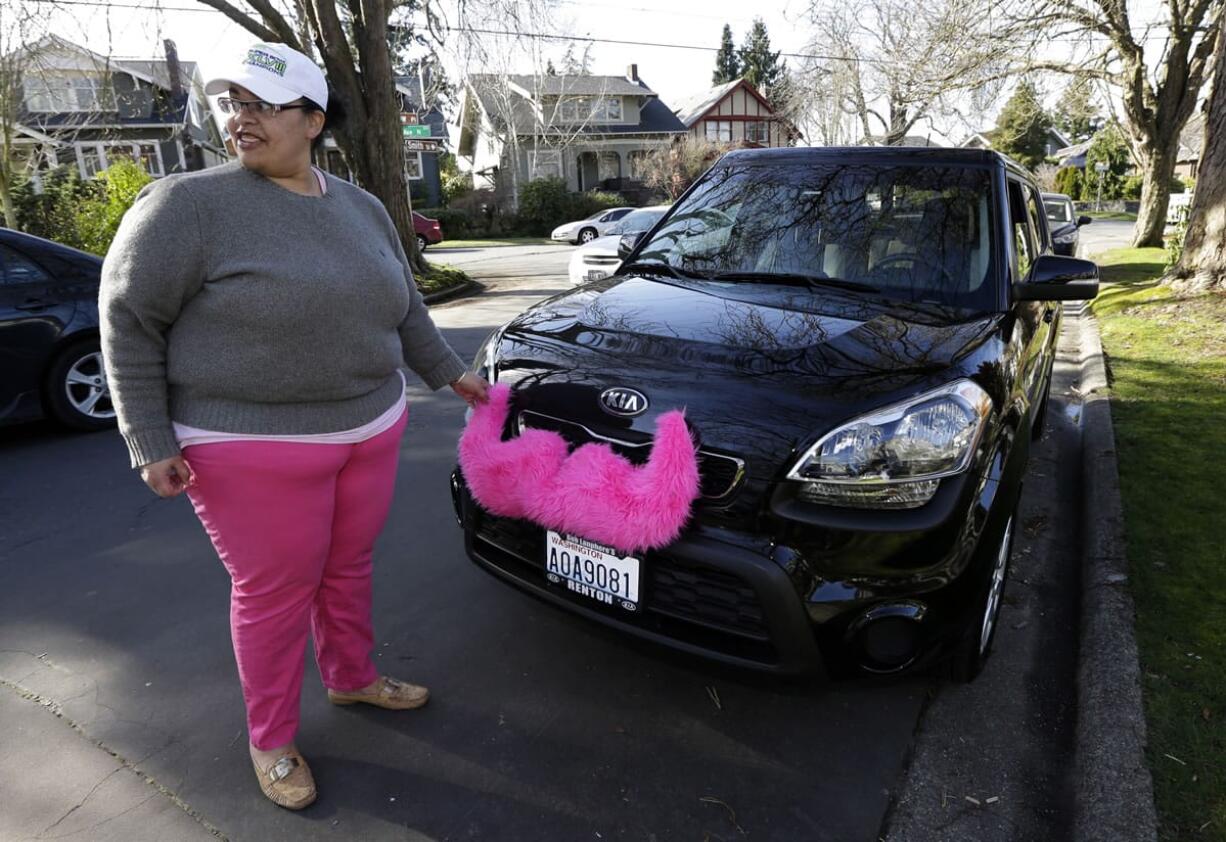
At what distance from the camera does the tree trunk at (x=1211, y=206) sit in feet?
27.9

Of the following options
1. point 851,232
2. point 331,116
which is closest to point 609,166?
point 851,232

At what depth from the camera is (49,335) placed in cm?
521

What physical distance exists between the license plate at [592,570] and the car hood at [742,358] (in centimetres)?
36

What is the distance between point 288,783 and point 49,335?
4.37 metres

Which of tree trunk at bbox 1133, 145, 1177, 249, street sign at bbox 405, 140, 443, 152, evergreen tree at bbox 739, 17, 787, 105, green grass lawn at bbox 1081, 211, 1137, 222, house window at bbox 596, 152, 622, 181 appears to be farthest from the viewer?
evergreen tree at bbox 739, 17, 787, 105

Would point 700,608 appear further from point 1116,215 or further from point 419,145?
point 1116,215

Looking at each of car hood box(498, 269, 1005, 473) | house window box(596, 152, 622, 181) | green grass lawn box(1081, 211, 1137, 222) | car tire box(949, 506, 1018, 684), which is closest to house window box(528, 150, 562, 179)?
house window box(596, 152, 622, 181)

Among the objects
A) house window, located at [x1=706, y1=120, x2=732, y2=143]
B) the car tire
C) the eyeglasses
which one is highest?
house window, located at [x1=706, y1=120, x2=732, y2=143]

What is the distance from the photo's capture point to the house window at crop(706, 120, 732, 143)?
161ft

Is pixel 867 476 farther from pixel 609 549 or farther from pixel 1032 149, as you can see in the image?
pixel 1032 149

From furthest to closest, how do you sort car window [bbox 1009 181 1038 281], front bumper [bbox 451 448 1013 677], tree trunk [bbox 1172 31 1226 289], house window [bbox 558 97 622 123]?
house window [bbox 558 97 622 123]
tree trunk [bbox 1172 31 1226 289]
car window [bbox 1009 181 1038 281]
front bumper [bbox 451 448 1013 677]

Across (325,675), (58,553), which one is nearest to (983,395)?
(325,675)

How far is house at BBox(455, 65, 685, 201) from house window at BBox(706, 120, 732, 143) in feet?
11.1

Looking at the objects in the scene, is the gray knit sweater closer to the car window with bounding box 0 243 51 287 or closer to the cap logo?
the cap logo
